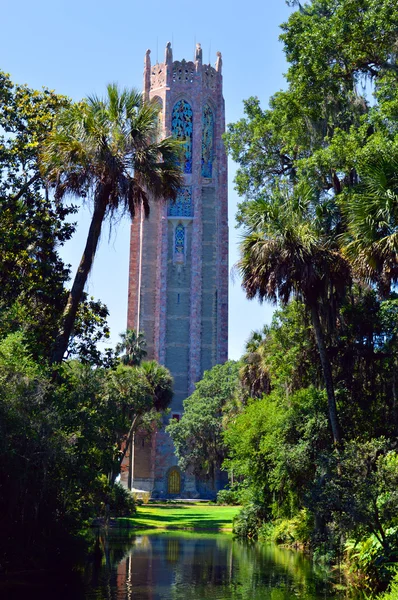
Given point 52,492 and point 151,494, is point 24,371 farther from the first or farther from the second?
point 151,494

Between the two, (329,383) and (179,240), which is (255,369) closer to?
(329,383)

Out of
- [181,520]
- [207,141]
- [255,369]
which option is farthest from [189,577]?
[207,141]

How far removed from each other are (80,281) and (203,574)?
7.38 m

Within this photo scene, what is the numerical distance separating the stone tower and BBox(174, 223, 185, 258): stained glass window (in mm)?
98

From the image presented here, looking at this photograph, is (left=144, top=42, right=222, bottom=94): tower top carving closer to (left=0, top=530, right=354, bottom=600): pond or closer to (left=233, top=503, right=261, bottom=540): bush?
(left=233, top=503, right=261, bottom=540): bush

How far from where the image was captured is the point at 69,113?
58.1ft

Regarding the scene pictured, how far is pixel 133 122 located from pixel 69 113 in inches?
59.6

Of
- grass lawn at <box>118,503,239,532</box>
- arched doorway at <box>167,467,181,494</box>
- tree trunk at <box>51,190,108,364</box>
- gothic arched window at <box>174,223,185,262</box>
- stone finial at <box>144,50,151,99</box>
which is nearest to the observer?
tree trunk at <box>51,190,108,364</box>

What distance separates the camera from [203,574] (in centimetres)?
1742

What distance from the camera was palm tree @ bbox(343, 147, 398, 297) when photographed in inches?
627

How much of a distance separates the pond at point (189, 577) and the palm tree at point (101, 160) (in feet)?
16.7

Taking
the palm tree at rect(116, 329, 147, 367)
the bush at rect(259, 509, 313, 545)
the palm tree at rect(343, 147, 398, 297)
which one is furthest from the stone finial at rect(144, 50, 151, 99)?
the palm tree at rect(343, 147, 398, 297)

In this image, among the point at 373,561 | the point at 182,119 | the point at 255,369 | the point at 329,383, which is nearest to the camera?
the point at 373,561

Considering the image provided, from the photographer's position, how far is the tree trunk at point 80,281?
56.9 feet
